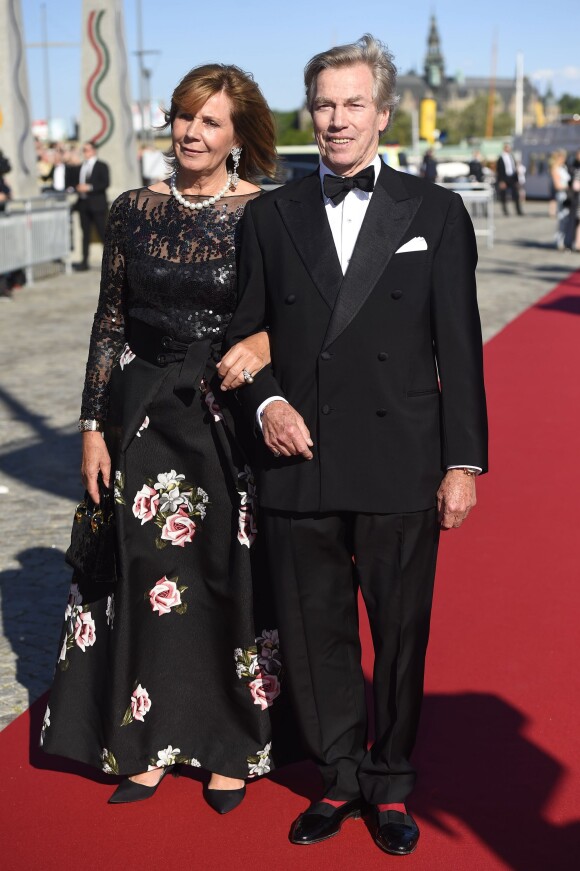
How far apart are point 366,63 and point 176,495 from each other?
1.27 metres

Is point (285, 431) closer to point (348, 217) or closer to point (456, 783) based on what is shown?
point (348, 217)

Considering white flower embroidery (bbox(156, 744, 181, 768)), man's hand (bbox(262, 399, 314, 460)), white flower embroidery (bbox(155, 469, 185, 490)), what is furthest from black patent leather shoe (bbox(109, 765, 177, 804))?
man's hand (bbox(262, 399, 314, 460))

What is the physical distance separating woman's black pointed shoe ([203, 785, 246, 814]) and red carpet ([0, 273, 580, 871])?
3cm

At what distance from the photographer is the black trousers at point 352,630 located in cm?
311

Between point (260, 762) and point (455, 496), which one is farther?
point (260, 762)

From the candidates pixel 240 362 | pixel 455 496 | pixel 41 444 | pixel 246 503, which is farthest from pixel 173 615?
pixel 41 444

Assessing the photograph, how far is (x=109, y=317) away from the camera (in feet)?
11.4

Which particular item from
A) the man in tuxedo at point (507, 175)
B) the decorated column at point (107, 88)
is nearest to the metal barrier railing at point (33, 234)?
the decorated column at point (107, 88)

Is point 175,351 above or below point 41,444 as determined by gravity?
above

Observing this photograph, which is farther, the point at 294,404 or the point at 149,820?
the point at 149,820

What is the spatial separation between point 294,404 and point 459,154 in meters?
88.8

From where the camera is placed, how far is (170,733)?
137 inches

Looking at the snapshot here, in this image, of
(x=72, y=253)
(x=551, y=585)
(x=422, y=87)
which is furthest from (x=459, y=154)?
(x=422, y=87)

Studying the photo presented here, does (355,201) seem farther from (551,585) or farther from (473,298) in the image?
(551,585)
